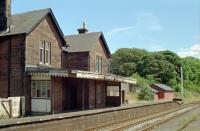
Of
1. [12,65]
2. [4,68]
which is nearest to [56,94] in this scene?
[12,65]

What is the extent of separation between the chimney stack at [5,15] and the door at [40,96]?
5.21 m

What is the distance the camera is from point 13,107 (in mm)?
25453

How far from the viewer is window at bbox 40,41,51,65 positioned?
2962 cm

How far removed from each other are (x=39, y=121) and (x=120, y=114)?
10.6 metres

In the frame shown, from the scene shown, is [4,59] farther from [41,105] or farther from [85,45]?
[85,45]

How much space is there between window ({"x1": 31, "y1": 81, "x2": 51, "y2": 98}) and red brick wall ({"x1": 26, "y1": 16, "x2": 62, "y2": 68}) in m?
1.55

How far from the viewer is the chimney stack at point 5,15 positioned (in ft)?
96.8

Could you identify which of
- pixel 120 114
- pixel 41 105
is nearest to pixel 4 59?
pixel 41 105

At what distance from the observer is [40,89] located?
27594 mm

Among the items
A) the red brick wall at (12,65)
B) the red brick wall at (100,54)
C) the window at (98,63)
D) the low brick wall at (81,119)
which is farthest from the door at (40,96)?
the window at (98,63)

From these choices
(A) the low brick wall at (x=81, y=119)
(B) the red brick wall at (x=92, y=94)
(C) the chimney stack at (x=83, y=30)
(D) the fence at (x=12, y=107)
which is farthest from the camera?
(C) the chimney stack at (x=83, y=30)

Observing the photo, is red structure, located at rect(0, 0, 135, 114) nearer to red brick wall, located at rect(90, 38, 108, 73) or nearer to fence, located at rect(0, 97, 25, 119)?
red brick wall, located at rect(90, 38, 108, 73)

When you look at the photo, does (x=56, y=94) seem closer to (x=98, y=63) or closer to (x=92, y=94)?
(x=92, y=94)

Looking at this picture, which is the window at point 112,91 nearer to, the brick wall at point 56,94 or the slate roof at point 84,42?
the slate roof at point 84,42
